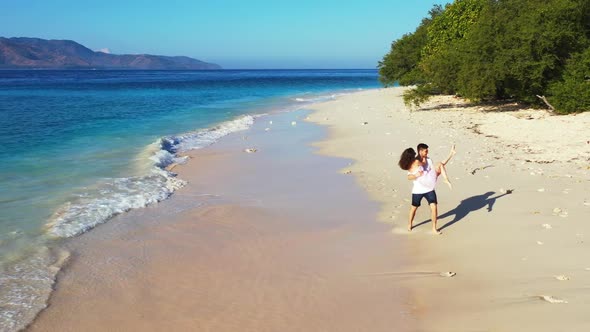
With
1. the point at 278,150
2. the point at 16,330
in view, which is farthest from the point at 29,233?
the point at 278,150

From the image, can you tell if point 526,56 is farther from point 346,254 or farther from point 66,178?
point 66,178

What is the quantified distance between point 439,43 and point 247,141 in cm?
1843

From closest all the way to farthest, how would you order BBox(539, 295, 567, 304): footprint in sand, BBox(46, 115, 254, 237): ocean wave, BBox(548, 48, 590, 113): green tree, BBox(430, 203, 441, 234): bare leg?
BBox(539, 295, 567, 304): footprint in sand → BBox(430, 203, 441, 234): bare leg → BBox(46, 115, 254, 237): ocean wave → BBox(548, 48, 590, 113): green tree

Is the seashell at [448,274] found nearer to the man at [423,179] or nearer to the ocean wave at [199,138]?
the man at [423,179]

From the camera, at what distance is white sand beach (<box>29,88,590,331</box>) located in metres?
5.45

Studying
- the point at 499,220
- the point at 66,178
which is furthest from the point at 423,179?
the point at 66,178

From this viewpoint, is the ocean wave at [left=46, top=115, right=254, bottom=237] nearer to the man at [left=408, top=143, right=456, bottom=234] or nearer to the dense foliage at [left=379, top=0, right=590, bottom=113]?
the man at [left=408, top=143, right=456, bottom=234]

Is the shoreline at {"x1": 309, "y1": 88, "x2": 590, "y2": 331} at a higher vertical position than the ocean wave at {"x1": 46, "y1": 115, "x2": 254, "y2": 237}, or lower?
higher

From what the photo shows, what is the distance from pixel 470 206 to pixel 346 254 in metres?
3.10

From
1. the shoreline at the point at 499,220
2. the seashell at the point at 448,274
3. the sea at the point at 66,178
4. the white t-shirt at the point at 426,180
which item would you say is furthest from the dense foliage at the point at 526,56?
the seashell at the point at 448,274

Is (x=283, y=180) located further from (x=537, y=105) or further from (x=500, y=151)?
(x=537, y=105)

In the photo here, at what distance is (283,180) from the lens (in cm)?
1227

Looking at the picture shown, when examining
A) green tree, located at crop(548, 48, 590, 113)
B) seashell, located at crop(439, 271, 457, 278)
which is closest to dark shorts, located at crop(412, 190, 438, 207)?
seashell, located at crop(439, 271, 457, 278)

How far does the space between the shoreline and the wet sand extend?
0.50 meters
